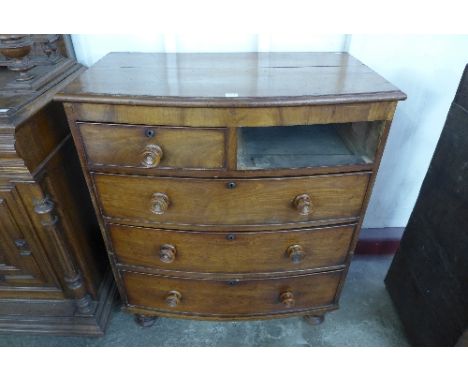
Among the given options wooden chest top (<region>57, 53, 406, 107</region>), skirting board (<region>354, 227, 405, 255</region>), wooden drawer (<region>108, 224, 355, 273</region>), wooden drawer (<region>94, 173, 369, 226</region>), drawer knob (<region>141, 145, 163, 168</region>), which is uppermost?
wooden chest top (<region>57, 53, 406, 107</region>)

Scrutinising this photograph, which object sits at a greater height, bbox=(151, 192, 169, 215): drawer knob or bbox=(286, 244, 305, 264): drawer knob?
bbox=(151, 192, 169, 215): drawer knob

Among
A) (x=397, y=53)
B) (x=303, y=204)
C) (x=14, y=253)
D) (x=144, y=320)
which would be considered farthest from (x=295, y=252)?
(x=14, y=253)

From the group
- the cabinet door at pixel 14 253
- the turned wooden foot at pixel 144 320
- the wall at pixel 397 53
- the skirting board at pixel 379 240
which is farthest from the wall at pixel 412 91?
the cabinet door at pixel 14 253

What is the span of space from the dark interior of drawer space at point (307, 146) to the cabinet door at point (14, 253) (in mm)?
737

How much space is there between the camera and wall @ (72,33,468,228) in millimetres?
1243

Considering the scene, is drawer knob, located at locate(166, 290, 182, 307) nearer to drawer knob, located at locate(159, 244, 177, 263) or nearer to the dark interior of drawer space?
drawer knob, located at locate(159, 244, 177, 263)

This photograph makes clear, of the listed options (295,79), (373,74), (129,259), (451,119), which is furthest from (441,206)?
(129,259)

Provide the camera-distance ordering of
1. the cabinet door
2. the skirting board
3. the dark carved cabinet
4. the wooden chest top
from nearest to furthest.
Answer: the wooden chest top → the dark carved cabinet → the cabinet door → the skirting board

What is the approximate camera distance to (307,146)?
3.39ft

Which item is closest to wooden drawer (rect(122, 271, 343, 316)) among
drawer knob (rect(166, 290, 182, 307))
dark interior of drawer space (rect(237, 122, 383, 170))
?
drawer knob (rect(166, 290, 182, 307))

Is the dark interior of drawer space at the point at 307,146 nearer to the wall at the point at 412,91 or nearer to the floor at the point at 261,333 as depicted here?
the wall at the point at 412,91

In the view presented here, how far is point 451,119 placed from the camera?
3.57 ft

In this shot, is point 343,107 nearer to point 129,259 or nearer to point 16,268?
point 129,259

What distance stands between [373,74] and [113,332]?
138 centimetres
